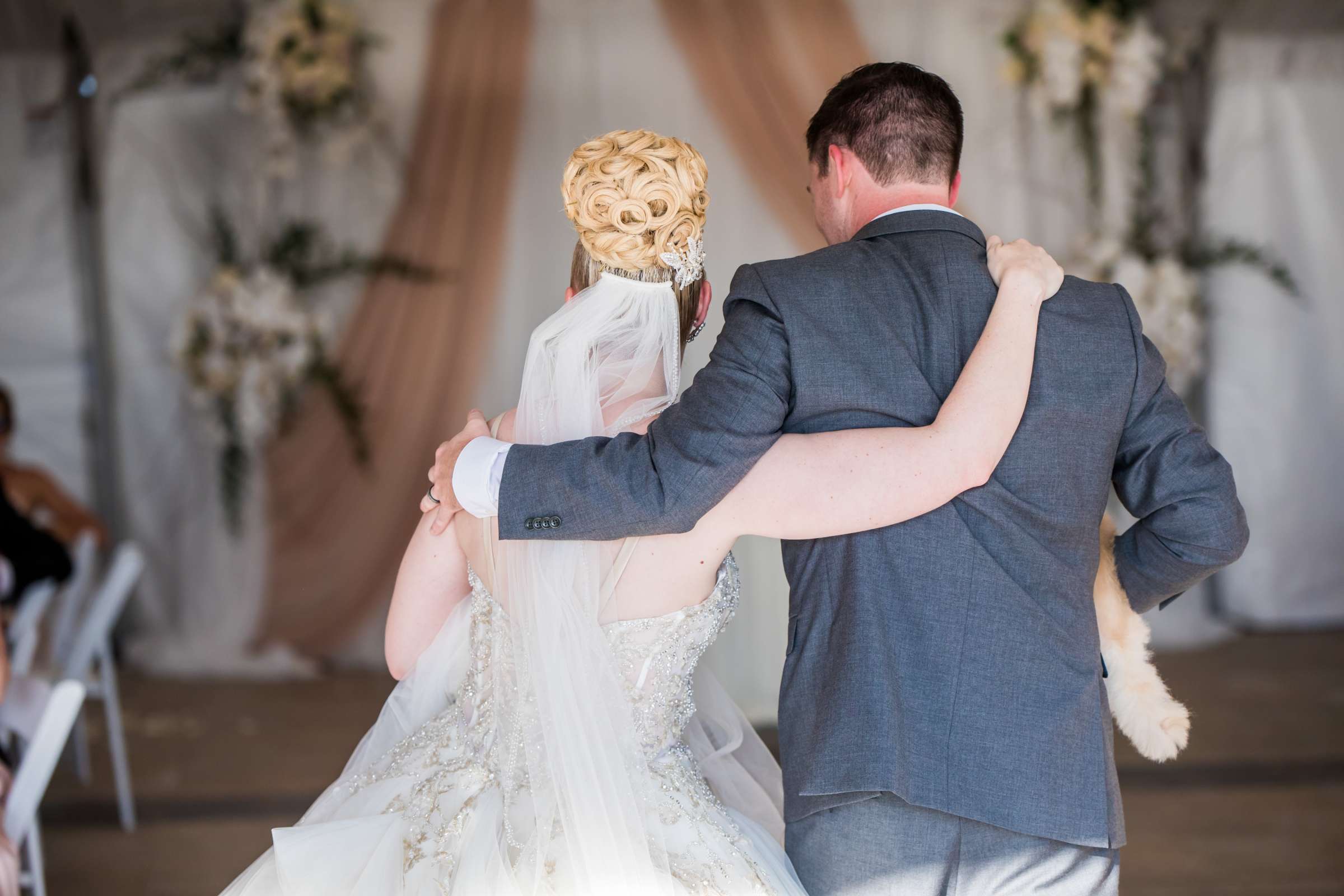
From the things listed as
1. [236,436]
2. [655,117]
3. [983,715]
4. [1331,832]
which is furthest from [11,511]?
[1331,832]

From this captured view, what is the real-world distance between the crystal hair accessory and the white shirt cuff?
1.12ft

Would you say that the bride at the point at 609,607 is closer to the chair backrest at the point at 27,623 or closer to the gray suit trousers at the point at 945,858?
the gray suit trousers at the point at 945,858

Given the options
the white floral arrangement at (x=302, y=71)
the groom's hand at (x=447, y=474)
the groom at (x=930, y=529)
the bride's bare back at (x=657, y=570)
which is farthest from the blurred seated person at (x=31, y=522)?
the groom at (x=930, y=529)

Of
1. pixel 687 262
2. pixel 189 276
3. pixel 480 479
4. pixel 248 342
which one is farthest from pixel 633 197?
pixel 189 276

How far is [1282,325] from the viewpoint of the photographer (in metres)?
6.07

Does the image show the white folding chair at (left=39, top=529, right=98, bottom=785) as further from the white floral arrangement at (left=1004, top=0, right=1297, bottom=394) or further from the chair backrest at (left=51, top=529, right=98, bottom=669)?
the white floral arrangement at (left=1004, top=0, right=1297, bottom=394)

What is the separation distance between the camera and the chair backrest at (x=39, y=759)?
2121mm

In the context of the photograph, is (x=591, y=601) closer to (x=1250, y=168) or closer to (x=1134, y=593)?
(x=1134, y=593)

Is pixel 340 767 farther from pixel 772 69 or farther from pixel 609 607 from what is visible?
pixel 772 69

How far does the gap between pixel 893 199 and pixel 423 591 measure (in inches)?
34.1

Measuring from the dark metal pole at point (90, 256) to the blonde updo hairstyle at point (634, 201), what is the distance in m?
5.21

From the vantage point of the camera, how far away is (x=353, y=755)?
1.82 meters

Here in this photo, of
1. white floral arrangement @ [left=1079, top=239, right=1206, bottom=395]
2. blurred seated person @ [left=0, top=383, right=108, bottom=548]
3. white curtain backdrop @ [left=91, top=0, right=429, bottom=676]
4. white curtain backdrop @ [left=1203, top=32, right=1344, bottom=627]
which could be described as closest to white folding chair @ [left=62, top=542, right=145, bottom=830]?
blurred seated person @ [left=0, top=383, right=108, bottom=548]

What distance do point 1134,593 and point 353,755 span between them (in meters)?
1.20
